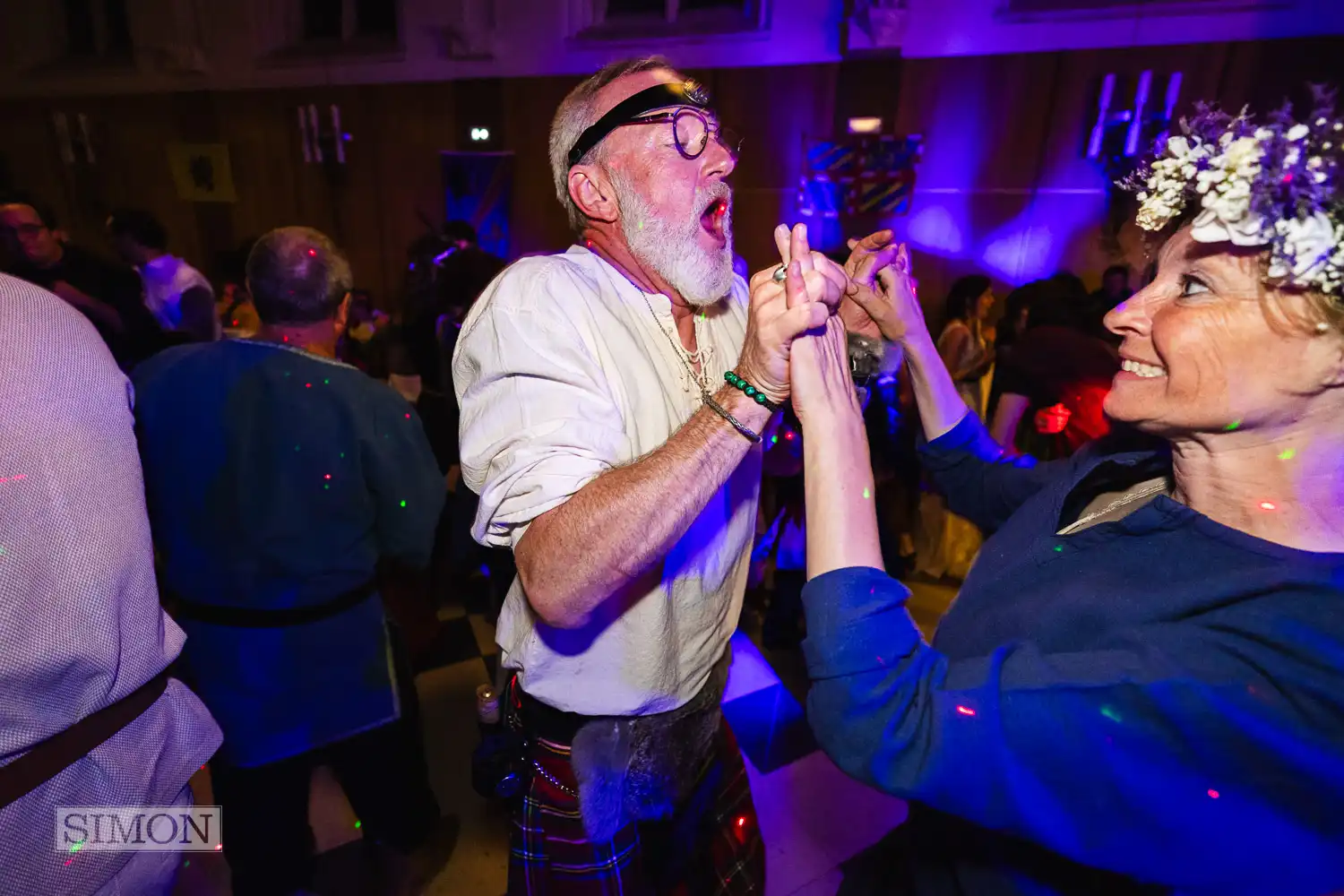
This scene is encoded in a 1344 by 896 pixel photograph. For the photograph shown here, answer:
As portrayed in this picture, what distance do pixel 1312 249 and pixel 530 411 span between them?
105 centimetres

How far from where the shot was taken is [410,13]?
8.69 m

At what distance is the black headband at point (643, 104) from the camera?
4.60 feet

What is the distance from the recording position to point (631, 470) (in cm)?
103

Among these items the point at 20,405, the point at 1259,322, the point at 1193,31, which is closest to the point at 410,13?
the point at 1193,31

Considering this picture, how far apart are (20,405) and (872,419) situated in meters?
3.12

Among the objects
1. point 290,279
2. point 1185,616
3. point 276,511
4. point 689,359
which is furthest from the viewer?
point 290,279

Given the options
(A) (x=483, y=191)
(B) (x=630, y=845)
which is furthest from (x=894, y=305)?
(A) (x=483, y=191)

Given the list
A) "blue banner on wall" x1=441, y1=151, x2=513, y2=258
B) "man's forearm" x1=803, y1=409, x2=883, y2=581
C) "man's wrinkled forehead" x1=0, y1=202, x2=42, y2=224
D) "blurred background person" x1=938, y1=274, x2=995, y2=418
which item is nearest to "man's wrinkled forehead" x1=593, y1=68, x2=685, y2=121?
"man's forearm" x1=803, y1=409, x2=883, y2=581

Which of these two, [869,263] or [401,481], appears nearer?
[869,263]

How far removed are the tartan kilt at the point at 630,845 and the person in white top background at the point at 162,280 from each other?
4.60 meters

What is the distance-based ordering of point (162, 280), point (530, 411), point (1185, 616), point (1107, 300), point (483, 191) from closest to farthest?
1. point (1185, 616)
2. point (530, 411)
3. point (1107, 300)
4. point (162, 280)
5. point (483, 191)

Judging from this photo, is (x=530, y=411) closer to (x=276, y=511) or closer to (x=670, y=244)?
(x=670, y=244)

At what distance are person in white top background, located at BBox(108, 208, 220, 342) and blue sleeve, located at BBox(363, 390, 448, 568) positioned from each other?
359 cm

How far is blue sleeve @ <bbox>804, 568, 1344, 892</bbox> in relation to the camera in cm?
71
